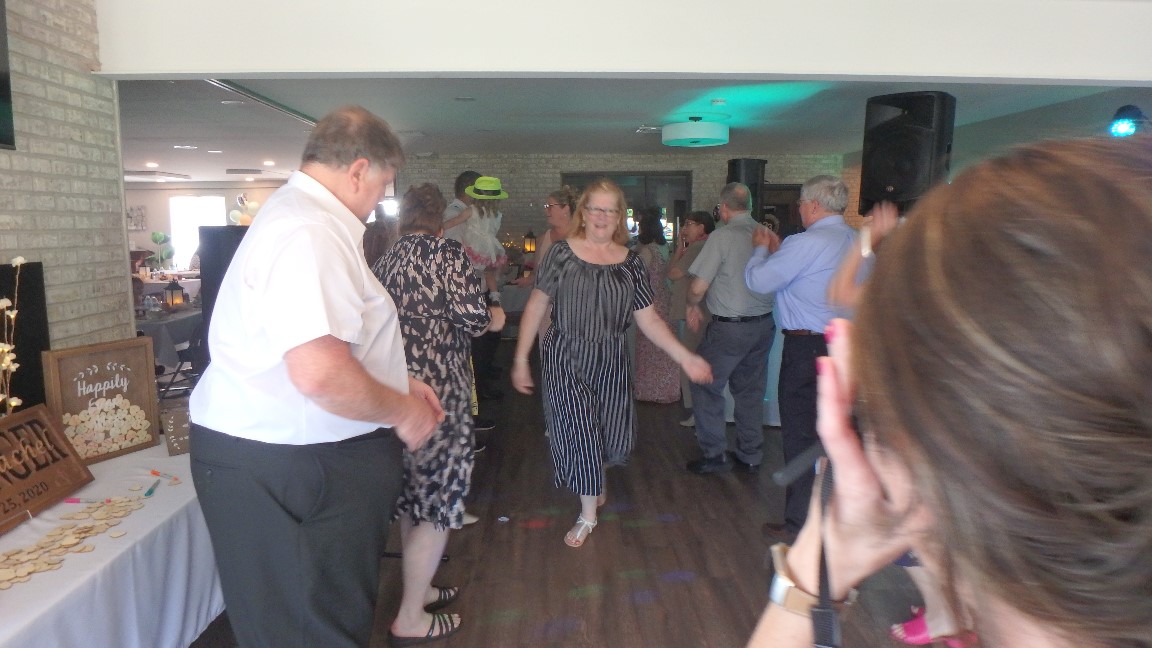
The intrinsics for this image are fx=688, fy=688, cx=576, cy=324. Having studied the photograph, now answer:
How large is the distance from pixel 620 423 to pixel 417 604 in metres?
1.24

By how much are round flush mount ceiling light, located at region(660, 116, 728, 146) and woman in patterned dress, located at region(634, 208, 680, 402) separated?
2.28 meters

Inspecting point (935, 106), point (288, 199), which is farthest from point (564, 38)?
point (935, 106)

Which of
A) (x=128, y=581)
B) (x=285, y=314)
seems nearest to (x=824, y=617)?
(x=285, y=314)

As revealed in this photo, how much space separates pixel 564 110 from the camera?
22.9ft

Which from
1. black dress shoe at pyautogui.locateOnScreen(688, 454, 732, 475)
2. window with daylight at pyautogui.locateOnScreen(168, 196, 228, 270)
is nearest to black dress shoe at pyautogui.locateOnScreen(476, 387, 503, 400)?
black dress shoe at pyautogui.locateOnScreen(688, 454, 732, 475)

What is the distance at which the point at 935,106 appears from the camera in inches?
156

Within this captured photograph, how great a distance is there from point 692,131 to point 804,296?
5.05 meters

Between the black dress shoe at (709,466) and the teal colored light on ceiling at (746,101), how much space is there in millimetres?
3082

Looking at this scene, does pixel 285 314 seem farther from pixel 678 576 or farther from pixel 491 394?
pixel 491 394

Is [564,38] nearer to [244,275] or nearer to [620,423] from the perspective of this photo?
[620,423]

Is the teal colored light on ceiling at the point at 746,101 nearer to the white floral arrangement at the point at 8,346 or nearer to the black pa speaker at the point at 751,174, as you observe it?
the black pa speaker at the point at 751,174

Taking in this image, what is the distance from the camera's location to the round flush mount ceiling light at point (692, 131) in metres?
7.78

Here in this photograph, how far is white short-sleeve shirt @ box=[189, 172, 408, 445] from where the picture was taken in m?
1.49

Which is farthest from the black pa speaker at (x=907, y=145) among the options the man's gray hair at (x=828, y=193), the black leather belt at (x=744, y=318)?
the man's gray hair at (x=828, y=193)
